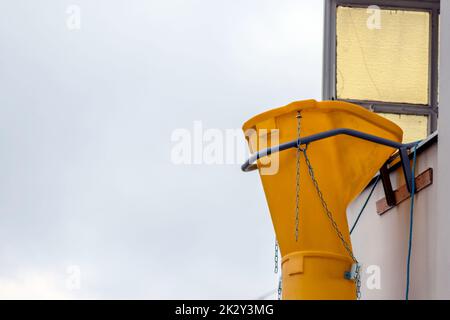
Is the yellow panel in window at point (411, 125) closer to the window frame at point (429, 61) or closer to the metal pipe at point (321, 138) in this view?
the window frame at point (429, 61)

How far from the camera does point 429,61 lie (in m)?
7.14

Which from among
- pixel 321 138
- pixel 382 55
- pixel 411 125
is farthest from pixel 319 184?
pixel 382 55

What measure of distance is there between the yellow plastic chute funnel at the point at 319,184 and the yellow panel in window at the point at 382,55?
2223 millimetres

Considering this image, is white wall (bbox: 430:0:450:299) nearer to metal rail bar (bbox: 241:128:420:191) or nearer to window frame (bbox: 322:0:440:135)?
metal rail bar (bbox: 241:128:420:191)

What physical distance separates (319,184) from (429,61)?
2.65m

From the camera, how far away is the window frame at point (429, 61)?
7.02 m

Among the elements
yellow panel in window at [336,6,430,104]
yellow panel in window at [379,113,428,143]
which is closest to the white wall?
yellow panel in window at [379,113,428,143]

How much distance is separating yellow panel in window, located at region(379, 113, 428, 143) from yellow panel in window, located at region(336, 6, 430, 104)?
4.9 inches

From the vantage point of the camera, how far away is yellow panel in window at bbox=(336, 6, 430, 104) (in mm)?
7121

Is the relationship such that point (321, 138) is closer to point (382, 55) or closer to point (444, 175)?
point (444, 175)

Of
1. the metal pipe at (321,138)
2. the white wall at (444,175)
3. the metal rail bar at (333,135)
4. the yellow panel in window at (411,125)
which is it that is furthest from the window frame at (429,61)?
the white wall at (444,175)

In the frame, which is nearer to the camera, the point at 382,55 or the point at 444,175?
the point at 444,175

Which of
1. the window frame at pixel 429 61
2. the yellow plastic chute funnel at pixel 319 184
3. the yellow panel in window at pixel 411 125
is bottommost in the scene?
the yellow plastic chute funnel at pixel 319 184

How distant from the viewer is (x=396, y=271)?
5254 mm
